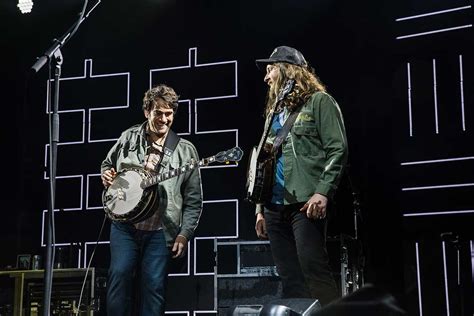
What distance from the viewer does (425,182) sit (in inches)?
186

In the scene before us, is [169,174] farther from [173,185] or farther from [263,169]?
[263,169]

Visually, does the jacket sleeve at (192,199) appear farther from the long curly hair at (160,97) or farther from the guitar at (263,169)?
the guitar at (263,169)

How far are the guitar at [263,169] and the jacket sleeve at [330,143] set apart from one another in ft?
0.60

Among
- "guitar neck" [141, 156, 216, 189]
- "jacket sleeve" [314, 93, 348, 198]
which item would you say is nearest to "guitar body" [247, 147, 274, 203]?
"jacket sleeve" [314, 93, 348, 198]

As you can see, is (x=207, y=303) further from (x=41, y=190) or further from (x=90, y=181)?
(x=41, y=190)

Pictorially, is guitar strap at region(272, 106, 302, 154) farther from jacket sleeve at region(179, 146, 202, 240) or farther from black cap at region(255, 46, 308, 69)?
jacket sleeve at region(179, 146, 202, 240)

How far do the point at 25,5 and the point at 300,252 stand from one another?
4.44m

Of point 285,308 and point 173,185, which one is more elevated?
point 173,185

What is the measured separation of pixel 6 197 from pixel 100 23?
6.41ft

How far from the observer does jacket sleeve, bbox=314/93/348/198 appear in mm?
2631

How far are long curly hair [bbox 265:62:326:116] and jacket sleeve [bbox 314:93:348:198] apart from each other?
3.1 inches

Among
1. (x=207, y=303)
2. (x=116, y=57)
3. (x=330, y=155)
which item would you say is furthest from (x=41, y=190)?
(x=330, y=155)

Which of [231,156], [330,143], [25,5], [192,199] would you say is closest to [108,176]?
[192,199]

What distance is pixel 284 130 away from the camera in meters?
2.86
